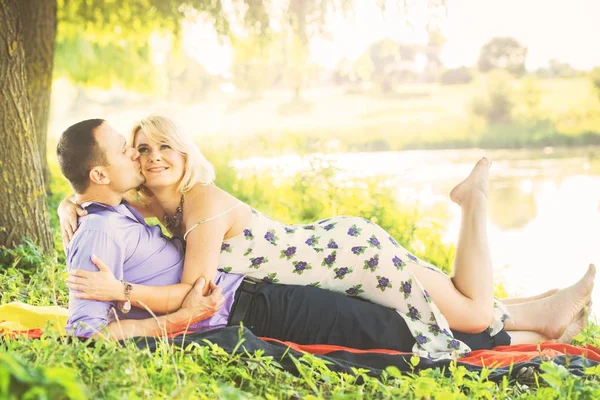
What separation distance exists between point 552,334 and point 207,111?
94.0 ft

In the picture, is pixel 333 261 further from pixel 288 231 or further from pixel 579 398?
pixel 579 398

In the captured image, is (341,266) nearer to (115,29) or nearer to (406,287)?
(406,287)

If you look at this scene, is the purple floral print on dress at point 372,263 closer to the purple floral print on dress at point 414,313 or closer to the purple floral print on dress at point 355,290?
the purple floral print on dress at point 355,290

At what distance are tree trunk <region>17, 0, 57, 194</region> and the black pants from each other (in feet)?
12.9

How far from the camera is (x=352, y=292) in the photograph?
3162 mm

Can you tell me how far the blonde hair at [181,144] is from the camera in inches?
115

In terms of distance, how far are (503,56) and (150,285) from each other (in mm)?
27623

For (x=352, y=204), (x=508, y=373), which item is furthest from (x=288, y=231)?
(x=352, y=204)

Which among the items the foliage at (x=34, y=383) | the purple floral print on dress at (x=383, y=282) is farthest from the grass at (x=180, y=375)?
the purple floral print on dress at (x=383, y=282)

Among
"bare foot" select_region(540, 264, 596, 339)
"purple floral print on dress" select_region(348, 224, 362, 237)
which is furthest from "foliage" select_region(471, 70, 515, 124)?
"purple floral print on dress" select_region(348, 224, 362, 237)

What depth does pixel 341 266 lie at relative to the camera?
3.12m

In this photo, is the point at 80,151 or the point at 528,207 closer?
the point at 80,151

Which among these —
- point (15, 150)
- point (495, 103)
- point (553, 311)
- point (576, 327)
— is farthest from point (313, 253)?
point (495, 103)

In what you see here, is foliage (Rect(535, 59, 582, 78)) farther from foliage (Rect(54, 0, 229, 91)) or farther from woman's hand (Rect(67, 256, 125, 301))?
woman's hand (Rect(67, 256, 125, 301))
